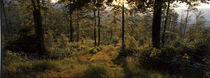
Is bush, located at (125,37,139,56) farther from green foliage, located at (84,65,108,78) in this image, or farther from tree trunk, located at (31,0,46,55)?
tree trunk, located at (31,0,46,55)

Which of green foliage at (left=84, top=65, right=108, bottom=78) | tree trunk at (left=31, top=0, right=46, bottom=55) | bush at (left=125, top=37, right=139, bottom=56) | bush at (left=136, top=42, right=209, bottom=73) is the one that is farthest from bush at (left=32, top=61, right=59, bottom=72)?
bush at (left=125, top=37, right=139, bottom=56)

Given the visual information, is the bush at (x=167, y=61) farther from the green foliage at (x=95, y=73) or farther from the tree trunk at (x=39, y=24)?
the tree trunk at (x=39, y=24)

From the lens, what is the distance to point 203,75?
3.68 metres

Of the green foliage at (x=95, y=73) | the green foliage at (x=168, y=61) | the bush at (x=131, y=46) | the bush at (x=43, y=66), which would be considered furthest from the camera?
the bush at (x=131, y=46)

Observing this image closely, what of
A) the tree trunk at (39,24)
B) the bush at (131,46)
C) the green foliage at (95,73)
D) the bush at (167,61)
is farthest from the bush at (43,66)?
the bush at (131,46)

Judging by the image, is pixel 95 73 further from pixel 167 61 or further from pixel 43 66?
pixel 167 61

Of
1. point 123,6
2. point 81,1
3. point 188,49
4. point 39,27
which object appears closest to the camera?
point 81,1

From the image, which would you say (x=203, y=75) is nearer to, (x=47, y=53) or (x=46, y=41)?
(x=47, y=53)

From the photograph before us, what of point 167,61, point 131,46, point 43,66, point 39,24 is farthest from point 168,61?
point 39,24

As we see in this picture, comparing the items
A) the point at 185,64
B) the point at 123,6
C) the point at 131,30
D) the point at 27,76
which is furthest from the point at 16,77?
the point at 131,30

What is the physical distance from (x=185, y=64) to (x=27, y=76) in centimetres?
523

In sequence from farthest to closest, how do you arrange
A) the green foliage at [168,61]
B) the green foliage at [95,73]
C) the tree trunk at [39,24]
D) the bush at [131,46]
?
1. the bush at [131,46]
2. the tree trunk at [39,24]
3. the green foliage at [168,61]
4. the green foliage at [95,73]

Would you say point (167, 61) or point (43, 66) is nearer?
point (43, 66)

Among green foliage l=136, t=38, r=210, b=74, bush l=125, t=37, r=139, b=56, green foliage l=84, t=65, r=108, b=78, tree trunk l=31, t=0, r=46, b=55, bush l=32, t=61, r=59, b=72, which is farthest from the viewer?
bush l=125, t=37, r=139, b=56
